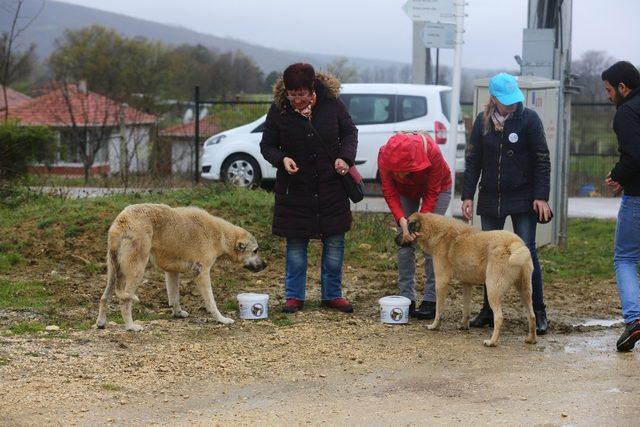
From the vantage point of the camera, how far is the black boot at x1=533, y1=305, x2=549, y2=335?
26.1 feet

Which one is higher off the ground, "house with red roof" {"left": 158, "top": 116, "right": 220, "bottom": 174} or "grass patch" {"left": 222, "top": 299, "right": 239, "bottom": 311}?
"house with red roof" {"left": 158, "top": 116, "right": 220, "bottom": 174}

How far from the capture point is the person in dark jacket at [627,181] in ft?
22.9

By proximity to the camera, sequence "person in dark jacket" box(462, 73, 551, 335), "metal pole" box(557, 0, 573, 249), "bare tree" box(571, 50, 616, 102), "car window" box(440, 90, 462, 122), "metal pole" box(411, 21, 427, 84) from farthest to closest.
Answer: "bare tree" box(571, 50, 616, 102) < "metal pole" box(411, 21, 427, 84) < "car window" box(440, 90, 462, 122) < "metal pole" box(557, 0, 573, 249) < "person in dark jacket" box(462, 73, 551, 335)

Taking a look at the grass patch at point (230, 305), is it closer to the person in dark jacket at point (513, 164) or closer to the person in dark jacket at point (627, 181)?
the person in dark jacket at point (513, 164)

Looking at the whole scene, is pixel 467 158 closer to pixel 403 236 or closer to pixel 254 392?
pixel 403 236

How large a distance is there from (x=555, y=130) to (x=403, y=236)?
4.88 m

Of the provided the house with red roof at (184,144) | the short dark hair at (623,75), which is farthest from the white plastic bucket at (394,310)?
the house with red roof at (184,144)

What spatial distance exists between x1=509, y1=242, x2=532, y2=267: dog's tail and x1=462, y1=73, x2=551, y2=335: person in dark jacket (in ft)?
1.80

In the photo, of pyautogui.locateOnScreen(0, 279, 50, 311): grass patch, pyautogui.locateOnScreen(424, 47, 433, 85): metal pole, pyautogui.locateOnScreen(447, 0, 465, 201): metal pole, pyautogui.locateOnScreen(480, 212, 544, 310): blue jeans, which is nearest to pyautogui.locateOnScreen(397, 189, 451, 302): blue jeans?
pyautogui.locateOnScreen(480, 212, 544, 310): blue jeans

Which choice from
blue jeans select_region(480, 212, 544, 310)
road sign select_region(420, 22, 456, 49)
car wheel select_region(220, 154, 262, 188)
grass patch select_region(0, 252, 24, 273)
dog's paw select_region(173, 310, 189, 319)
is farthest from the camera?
car wheel select_region(220, 154, 262, 188)

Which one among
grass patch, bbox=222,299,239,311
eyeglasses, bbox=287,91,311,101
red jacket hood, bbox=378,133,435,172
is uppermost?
eyeglasses, bbox=287,91,311,101

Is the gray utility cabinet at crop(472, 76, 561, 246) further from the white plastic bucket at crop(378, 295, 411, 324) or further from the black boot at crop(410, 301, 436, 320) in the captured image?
the white plastic bucket at crop(378, 295, 411, 324)

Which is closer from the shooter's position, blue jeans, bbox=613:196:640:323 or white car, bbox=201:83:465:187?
blue jeans, bbox=613:196:640:323

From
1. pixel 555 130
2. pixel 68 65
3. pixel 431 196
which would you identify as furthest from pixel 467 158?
pixel 68 65
